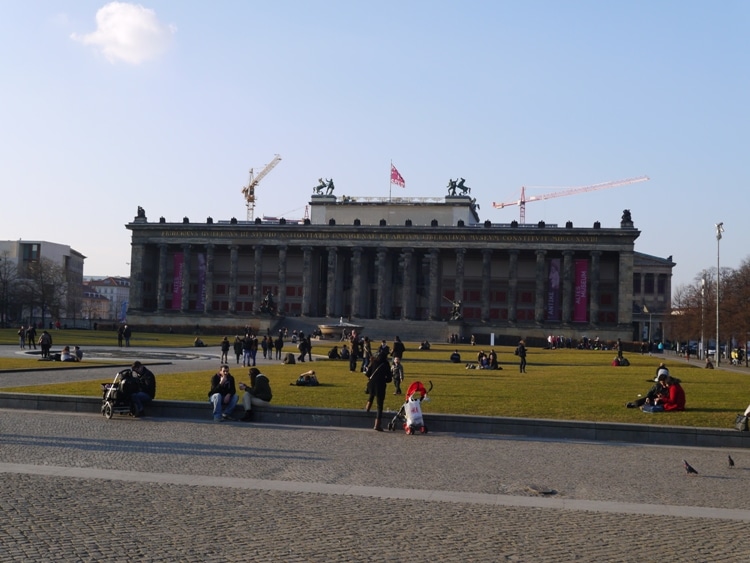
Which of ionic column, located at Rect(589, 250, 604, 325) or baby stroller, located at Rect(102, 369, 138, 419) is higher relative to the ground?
ionic column, located at Rect(589, 250, 604, 325)

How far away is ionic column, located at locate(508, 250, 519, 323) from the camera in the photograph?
118 meters

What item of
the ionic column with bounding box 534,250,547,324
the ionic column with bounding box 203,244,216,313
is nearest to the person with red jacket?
the ionic column with bounding box 534,250,547,324

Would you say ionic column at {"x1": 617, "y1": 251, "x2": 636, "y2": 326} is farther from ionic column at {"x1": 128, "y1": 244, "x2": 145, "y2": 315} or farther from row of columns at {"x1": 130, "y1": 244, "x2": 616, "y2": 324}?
ionic column at {"x1": 128, "y1": 244, "x2": 145, "y2": 315}

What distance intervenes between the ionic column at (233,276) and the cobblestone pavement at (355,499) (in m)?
104

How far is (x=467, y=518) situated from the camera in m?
12.0

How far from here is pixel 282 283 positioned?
12350 cm

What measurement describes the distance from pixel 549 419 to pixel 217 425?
824 cm

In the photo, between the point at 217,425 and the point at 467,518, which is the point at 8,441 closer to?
the point at 217,425

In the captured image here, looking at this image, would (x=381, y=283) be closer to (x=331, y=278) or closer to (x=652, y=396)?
(x=331, y=278)

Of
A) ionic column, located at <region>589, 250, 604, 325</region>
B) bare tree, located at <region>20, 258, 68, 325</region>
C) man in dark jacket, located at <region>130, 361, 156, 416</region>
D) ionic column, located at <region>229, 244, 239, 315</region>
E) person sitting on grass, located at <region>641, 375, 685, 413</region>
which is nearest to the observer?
man in dark jacket, located at <region>130, 361, 156, 416</region>

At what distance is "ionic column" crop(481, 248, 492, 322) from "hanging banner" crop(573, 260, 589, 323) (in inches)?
444

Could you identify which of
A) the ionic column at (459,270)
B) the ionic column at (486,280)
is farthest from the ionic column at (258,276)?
the ionic column at (486,280)

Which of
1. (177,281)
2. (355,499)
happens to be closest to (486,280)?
(177,281)

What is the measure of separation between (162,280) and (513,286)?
48241 mm
